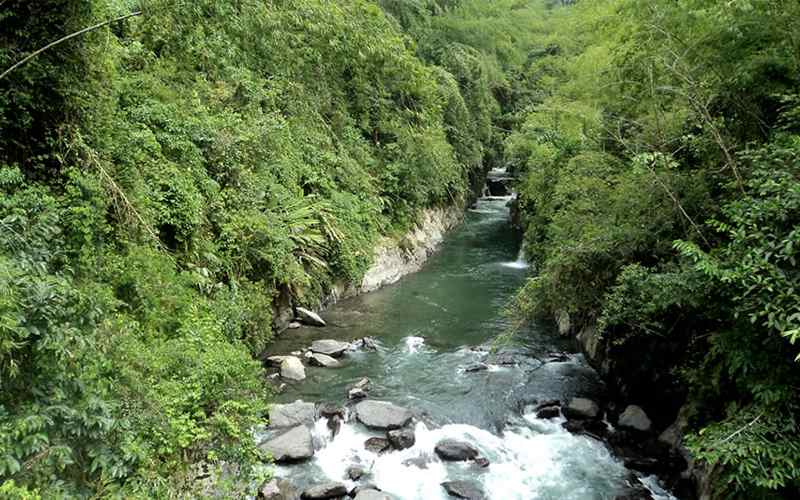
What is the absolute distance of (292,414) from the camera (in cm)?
823

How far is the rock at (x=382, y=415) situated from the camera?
809cm

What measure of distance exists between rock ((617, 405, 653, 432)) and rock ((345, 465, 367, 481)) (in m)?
4.28

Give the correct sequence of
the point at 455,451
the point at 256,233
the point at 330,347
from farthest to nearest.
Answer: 1. the point at 330,347
2. the point at 256,233
3. the point at 455,451

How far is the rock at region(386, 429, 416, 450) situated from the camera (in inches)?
302

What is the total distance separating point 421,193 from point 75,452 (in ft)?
55.5

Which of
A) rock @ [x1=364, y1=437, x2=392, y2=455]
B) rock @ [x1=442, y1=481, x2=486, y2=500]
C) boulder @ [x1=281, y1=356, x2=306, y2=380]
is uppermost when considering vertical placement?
boulder @ [x1=281, y1=356, x2=306, y2=380]

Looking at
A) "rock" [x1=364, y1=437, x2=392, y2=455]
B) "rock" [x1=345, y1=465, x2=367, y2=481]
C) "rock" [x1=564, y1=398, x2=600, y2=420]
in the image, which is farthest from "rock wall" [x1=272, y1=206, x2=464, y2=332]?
"rock" [x1=564, y1=398, x2=600, y2=420]

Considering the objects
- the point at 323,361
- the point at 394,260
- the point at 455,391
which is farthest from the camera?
the point at 394,260

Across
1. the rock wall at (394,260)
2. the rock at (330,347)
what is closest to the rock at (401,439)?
the rock at (330,347)

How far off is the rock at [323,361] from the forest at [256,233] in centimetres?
108

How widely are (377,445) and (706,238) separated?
5.45m

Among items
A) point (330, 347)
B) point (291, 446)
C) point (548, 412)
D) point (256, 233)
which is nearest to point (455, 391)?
point (548, 412)

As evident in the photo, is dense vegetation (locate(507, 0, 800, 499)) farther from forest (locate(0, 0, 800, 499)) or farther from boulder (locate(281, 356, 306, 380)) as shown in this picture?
boulder (locate(281, 356, 306, 380))

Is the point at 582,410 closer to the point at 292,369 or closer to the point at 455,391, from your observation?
the point at 455,391
